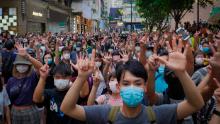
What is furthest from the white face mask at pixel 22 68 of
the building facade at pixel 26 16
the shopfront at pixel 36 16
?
the shopfront at pixel 36 16

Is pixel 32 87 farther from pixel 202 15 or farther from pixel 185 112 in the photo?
pixel 202 15

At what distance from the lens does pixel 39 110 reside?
251 inches

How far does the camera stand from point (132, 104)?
11.3 ft

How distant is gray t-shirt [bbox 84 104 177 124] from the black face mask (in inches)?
83.9

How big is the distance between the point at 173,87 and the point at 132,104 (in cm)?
242

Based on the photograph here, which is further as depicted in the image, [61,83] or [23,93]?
[23,93]

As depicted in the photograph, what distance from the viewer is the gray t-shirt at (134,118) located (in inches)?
137

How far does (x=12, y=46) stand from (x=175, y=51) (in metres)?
7.57

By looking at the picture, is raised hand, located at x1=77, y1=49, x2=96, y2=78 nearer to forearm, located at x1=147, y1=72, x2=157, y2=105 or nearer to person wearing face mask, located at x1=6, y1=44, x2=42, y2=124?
forearm, located at x1=147, y1=72, x2=157, y2=105

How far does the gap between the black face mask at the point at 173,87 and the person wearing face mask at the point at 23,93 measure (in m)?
1.90

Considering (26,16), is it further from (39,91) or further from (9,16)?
(39,91)

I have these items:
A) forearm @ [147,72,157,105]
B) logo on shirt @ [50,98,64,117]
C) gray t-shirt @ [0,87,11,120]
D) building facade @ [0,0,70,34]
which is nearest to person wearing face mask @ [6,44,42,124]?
gray t-shirt @ [0,87,11,120]

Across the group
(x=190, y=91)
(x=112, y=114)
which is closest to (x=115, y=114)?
(x=112, y=114)

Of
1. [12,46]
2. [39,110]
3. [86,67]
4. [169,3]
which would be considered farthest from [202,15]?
[86,67]
